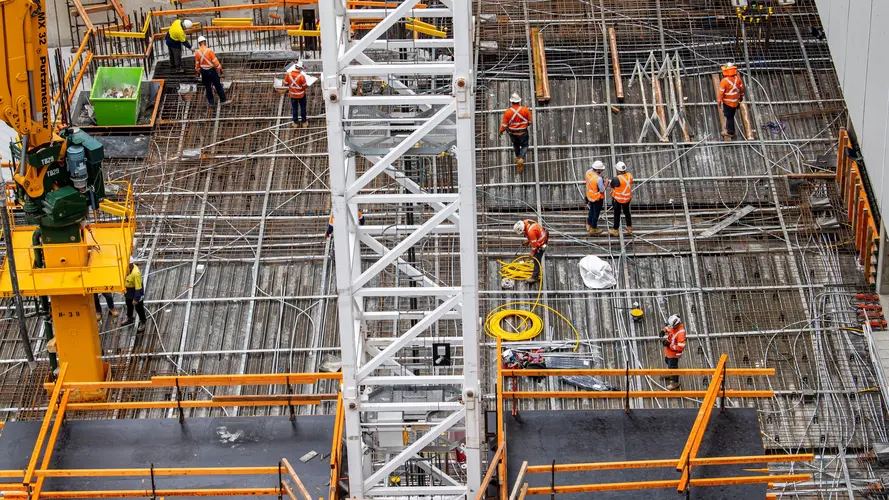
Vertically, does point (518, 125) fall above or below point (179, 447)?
above

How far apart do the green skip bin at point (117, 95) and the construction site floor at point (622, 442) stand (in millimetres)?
15386

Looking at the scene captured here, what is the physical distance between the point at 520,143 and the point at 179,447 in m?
12.7

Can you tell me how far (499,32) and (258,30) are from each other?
5638mm

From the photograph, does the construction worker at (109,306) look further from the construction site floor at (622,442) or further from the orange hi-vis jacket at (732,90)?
the orange hi-vis jacket at (732,90)

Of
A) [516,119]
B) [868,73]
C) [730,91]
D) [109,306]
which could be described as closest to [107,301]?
[109,306]

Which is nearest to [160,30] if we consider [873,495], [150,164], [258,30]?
[258,30]

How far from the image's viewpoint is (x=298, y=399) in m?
23.6

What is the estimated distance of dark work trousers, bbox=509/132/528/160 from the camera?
33062 mm

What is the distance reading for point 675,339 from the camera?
2789cm

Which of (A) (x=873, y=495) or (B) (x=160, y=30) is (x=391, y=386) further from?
(B) (x=160, y=30)

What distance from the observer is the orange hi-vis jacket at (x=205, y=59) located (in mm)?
34781

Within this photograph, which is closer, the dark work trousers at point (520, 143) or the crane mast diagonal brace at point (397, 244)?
the crane mast diagonal brace at point (397, 244)

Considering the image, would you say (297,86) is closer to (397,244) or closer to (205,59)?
(205,59)

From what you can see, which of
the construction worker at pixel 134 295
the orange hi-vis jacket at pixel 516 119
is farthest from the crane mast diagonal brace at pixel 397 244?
the orange hi-vis jacket at pixel 516 119
